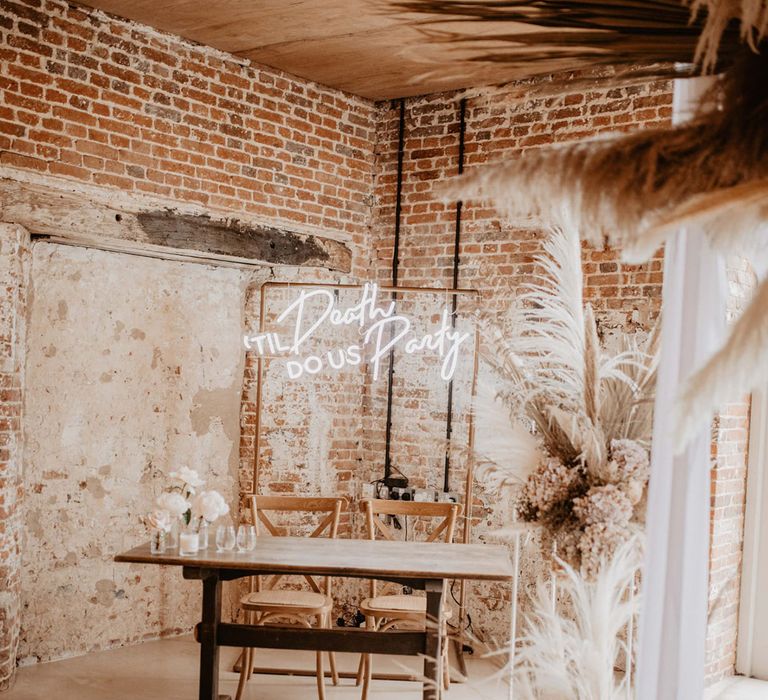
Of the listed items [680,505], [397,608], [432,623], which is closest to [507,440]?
[680,505]

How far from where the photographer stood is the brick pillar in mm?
4598

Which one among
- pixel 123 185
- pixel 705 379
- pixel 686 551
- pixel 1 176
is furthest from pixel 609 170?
pixel 123 185

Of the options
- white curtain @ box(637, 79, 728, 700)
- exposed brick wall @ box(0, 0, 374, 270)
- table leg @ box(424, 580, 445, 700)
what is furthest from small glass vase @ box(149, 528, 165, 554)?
white curtain @ box(637, 79, 728, 700)

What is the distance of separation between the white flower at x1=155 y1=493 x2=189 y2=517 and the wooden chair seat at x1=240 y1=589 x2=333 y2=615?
2.57ft

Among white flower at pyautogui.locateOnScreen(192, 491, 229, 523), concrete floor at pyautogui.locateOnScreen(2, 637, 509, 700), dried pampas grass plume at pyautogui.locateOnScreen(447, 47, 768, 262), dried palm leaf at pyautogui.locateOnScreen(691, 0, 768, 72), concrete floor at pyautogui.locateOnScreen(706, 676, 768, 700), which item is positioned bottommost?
concrete floor at pyautogui.locateOnScreen(2, 637, 509, 700)

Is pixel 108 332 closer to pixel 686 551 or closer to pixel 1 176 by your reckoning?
pixel 1 176

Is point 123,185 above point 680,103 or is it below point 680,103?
above

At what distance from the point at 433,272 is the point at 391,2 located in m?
5.27

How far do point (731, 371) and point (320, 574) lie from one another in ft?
11.5

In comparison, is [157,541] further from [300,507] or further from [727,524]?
[727,524]

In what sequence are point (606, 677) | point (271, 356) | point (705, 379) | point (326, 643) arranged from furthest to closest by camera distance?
point (271, 356) → point (326, 643) → point (606, 677) → point (705, 379)

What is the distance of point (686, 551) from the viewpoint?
4.40 feet

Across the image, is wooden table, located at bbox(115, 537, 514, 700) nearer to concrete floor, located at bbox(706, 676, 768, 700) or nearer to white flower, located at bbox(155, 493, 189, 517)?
white flower, located at bbox(155, 493, 189, 517)

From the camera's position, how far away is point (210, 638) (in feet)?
14.0
